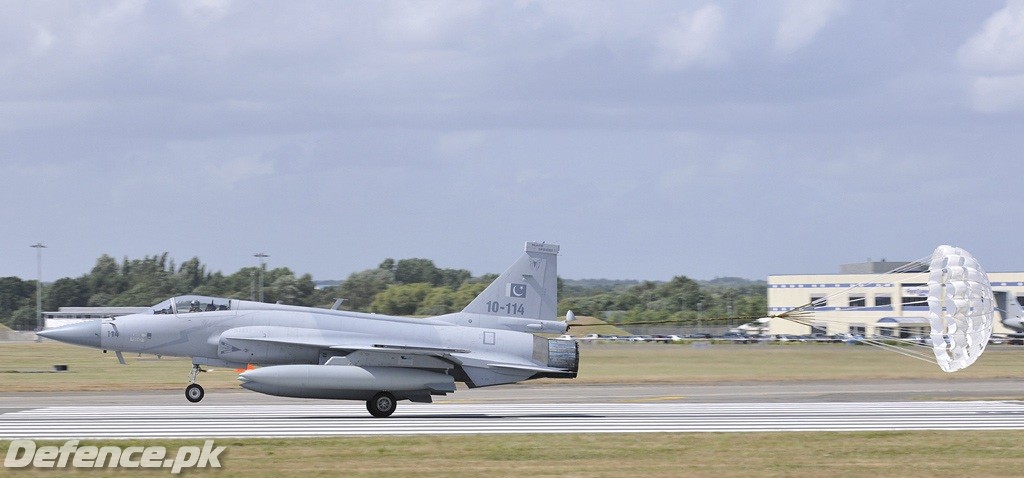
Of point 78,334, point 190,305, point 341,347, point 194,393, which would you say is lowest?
point 194,393

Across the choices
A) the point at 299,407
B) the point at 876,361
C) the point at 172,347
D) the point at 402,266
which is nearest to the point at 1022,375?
the point at 876,361

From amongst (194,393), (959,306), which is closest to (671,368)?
(959,306)

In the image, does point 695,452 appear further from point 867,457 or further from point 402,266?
point 402,266

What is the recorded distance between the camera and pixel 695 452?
Answer: 15812 millimetres

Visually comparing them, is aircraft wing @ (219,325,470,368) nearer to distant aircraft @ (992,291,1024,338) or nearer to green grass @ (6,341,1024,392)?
green grass @ (6,341,1024,392)

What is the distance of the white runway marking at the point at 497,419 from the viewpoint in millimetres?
18734

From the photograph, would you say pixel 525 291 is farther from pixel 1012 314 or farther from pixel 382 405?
pixel 1012 314

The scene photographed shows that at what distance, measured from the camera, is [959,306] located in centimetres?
1945

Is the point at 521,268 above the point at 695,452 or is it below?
above

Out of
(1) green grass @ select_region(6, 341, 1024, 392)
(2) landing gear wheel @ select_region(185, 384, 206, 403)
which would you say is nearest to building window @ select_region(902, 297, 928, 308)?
(1) green grass @ select_region(6, 341, 1024, 392)

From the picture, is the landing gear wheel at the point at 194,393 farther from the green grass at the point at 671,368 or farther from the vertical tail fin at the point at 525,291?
the green grass at the point at 671,368

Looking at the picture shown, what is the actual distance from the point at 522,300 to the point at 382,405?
158 inches

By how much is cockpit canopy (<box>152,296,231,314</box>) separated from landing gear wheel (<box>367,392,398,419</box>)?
3.57 m

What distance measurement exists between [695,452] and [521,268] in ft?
Answer: 30.0
